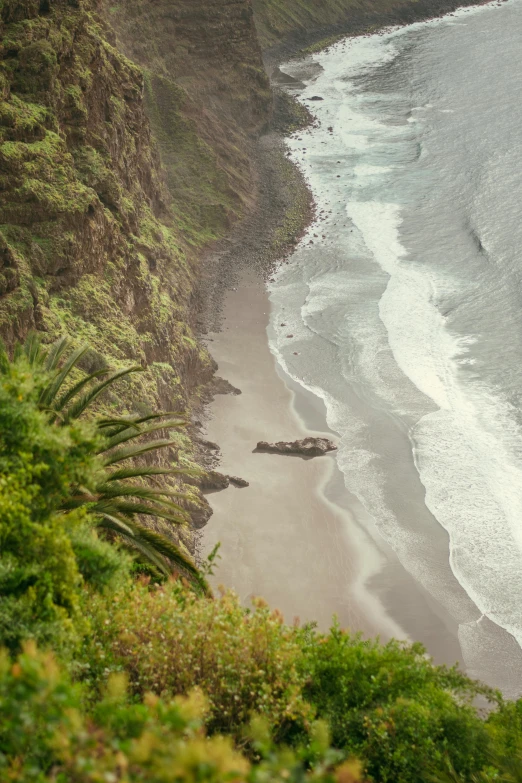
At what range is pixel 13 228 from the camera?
24578 millimetres

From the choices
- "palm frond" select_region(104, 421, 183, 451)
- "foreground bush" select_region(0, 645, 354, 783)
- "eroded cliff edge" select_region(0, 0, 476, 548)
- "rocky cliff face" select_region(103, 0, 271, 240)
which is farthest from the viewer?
"rocky cliff face" select_region(103, 0, 271, 240)

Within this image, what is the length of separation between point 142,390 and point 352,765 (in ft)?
67.8

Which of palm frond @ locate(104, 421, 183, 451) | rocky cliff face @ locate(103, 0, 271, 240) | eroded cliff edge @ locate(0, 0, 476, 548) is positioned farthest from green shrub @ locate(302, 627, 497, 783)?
rocky cliff face @ locate(103, 0, 271, 240)

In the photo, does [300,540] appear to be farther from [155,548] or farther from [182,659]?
Result: [182,659]

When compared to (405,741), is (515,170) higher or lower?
higher

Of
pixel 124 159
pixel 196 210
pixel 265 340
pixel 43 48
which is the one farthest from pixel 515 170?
pixel 43 48

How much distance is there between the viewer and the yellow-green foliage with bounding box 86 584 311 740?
1169 cm

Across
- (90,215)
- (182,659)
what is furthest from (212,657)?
(90,215)

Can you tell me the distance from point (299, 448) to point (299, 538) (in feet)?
16.8

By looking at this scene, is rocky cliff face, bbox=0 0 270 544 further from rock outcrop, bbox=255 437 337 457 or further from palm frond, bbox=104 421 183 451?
palm frond, bbox=104 421 183 451

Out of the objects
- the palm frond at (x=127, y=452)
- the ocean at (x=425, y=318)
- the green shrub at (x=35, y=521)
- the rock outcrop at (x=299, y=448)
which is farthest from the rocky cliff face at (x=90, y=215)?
the green shrub at (x=35, y=521)

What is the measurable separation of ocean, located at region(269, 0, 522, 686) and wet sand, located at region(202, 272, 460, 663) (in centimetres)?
70

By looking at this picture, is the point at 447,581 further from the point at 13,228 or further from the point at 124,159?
the point at 124,159

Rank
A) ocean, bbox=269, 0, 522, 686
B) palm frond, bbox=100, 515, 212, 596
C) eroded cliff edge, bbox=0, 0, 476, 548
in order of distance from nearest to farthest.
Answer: palm frond, bbox=100, 515, 212, 596
eroded cliff edge, bbox=0, 0, 476, 548
ocean, bbox=269, 0, 522, 686
